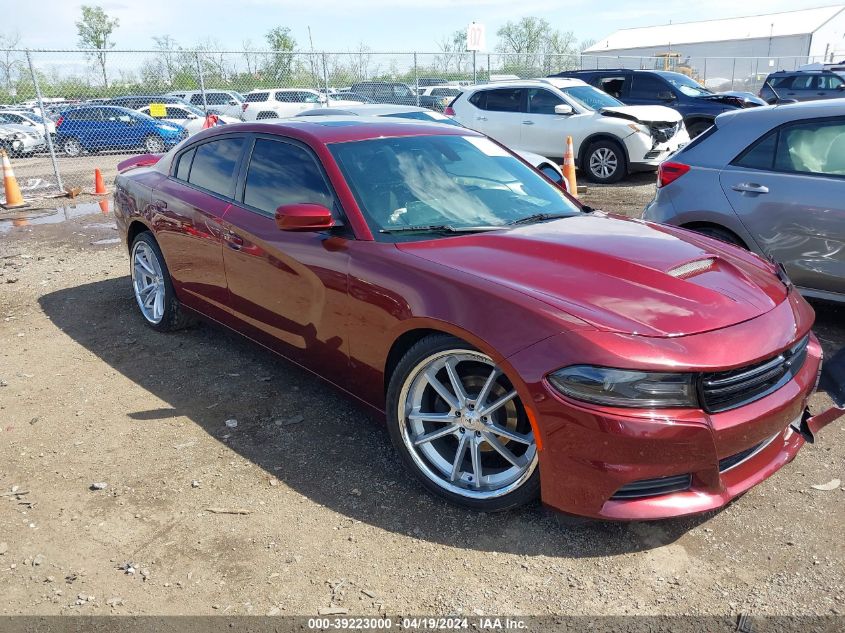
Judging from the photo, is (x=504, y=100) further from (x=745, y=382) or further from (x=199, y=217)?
(x=745, y=382)

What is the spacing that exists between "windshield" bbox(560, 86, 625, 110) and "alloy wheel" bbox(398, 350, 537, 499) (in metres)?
10.4

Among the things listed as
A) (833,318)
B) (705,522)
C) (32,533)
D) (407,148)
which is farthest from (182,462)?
(833,318)

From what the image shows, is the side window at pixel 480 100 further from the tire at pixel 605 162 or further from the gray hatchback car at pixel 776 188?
the gray hatchback car at pixel 776 188

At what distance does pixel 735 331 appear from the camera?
8.43 ft

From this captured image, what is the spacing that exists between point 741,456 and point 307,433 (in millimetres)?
2107

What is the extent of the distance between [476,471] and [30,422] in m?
2.63

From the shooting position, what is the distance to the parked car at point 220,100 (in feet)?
71.0

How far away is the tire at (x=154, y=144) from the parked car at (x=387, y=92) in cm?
587

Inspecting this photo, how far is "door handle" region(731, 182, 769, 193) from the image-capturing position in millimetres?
4764

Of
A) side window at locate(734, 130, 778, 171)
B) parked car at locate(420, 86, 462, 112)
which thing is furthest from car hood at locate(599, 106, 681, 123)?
parked car at locate(420, 86, 462, 112)

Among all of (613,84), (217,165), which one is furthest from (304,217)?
(613,84)

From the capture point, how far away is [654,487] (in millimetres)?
2480

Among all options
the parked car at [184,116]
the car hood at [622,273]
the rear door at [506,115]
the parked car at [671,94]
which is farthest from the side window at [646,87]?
the car hood at [622,273]

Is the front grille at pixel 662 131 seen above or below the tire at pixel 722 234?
above
